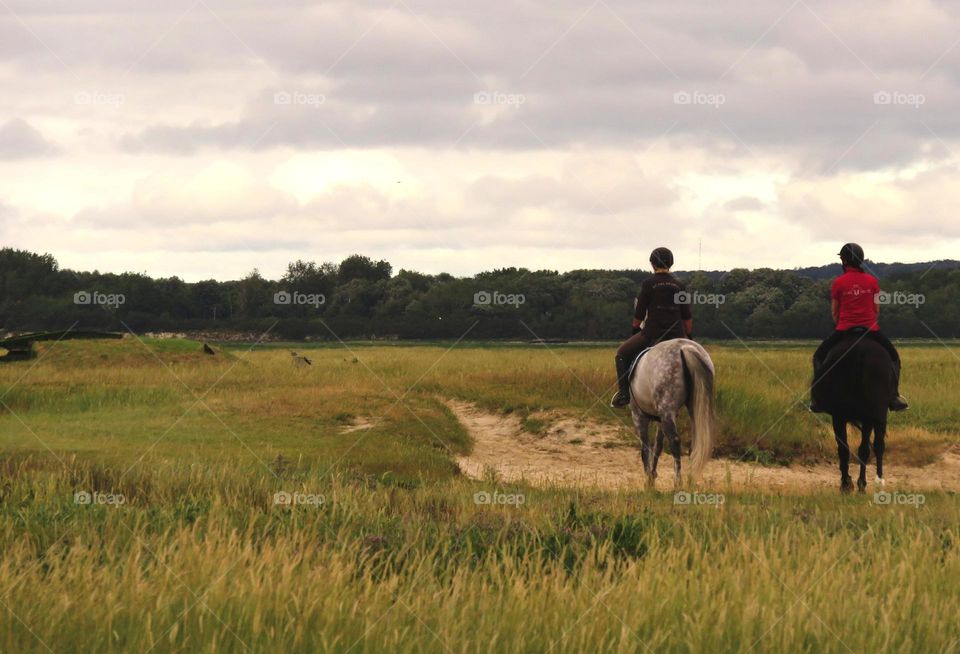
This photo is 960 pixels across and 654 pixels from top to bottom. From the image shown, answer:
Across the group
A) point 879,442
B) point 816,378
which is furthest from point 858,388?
point 879,442

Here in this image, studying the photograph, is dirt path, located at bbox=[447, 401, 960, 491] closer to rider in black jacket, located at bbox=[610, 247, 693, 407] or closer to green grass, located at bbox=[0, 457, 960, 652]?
rider in black jacket, located at bbox=[610, 247, 693, 407]

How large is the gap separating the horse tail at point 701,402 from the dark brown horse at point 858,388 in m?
1.67

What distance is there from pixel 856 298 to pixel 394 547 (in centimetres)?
967

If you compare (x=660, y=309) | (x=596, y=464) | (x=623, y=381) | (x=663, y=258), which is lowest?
(x=596, y=464)

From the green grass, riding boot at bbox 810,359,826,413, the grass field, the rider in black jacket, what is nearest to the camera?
the green grass

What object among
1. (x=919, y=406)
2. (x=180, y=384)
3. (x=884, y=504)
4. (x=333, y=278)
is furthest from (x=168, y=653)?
(x=333, y=278)

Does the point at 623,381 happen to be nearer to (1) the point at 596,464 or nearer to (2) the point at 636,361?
(2) the point at 636,361

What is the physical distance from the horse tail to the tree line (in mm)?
47855

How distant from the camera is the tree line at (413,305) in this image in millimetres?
69250

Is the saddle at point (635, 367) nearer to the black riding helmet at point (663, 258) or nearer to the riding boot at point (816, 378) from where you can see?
the black riding helmet at point (663, 258)

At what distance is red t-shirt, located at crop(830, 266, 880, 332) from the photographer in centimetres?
1569

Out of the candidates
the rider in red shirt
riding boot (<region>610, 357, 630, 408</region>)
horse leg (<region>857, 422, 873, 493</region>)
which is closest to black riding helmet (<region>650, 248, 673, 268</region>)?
riding boot (<region>610, 357, 630, 408</region>)

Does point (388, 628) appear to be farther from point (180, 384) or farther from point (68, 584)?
point (180, 384)

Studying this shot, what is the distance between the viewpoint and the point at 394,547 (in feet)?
29.9
